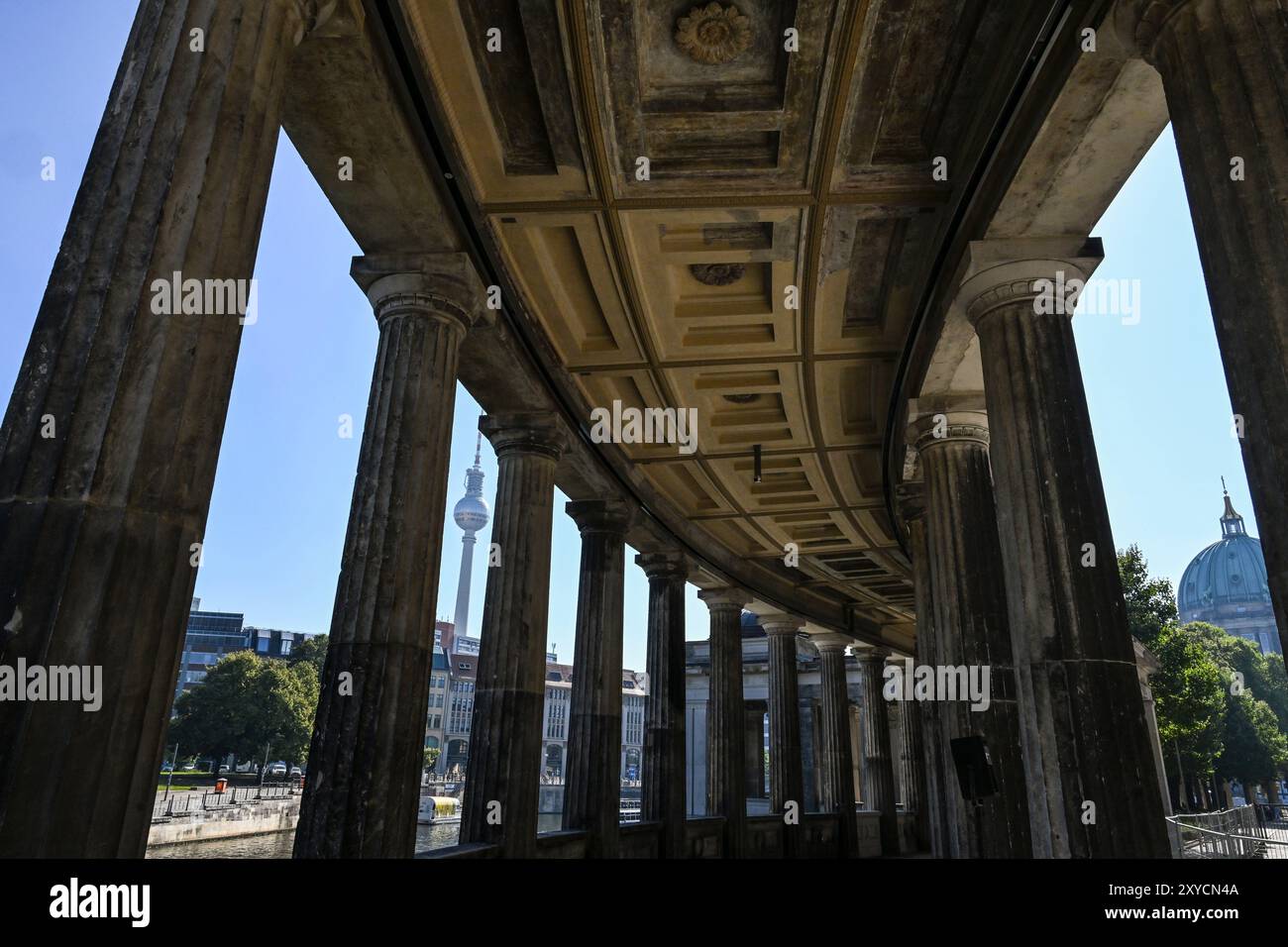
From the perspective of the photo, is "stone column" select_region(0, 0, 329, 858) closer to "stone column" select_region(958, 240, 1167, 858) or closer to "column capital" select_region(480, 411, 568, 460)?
"stone column" select_region(958, 240, 1167, 858)

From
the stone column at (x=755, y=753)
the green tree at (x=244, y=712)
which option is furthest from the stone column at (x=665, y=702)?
the green tree at (x=244, y=712)

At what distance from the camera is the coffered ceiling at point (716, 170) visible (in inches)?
324

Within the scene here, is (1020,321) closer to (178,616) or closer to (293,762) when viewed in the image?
(178,616)

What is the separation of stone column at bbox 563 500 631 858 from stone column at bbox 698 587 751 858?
6.97m

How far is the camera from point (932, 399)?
1263 centimetres

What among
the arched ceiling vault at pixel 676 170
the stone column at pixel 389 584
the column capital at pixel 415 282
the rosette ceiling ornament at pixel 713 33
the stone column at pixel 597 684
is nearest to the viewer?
the stone column at pixel 389 584

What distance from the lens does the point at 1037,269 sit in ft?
29.3

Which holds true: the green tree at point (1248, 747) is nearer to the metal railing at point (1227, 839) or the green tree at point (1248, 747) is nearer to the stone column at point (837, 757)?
the metal railing at point (1227, 839)

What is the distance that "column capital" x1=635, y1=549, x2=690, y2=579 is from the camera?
861 inches

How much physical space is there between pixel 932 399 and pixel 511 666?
747 cm

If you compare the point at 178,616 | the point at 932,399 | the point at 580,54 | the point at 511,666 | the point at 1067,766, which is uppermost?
the point at 580,54

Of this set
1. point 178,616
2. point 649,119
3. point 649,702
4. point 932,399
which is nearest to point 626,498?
point 649,702

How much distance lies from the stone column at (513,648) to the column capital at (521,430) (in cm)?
2

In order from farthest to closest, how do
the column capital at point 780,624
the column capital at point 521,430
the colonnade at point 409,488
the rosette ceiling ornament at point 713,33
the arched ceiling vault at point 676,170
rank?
the column capital at point 780,624
the column capital at point 521,430
the rosette ceiling ornament at point 713,33
the arched ceiling vault at point 676,170
the colonnade at point 409,488
